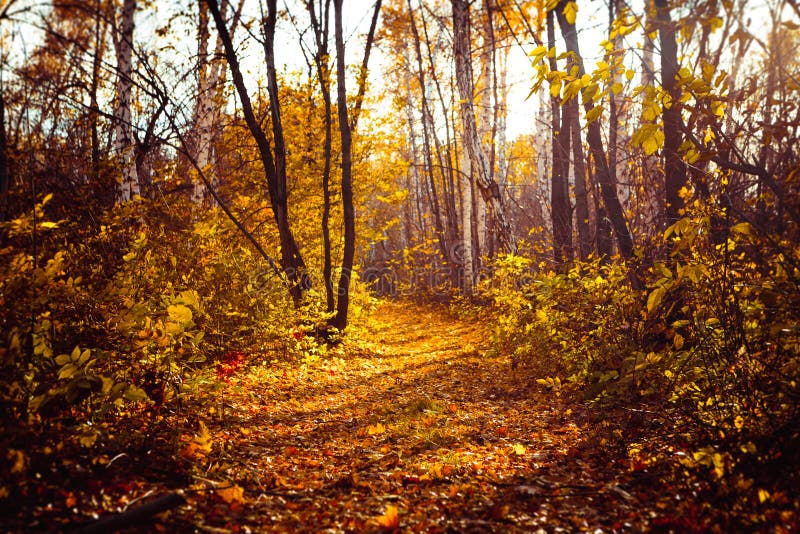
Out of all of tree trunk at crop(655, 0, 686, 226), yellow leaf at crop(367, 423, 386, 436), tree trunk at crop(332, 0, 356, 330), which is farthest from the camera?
tree trunk at crop(332, 0, 356, 330)

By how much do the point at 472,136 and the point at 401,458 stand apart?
25.2ft

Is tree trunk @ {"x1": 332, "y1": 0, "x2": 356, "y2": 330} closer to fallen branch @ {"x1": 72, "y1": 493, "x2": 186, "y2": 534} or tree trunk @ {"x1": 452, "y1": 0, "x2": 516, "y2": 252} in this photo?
tree trunk @ {"x1": 452, "y1": 0, "x2": 516, "y2": 252}

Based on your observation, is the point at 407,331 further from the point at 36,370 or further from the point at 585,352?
the point at 36,370

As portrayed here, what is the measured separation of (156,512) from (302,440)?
6.44ft

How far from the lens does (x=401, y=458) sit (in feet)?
13.0

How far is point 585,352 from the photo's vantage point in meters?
5.69

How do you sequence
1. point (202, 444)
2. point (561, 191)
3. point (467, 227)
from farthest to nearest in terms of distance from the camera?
point (467, 227), point (561, 191), point (202, 444)

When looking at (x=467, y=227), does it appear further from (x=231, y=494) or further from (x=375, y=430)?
(x=231, y=494)

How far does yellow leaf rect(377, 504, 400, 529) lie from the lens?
8.98ft

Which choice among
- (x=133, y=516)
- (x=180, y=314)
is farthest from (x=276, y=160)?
(x=133, y=516)

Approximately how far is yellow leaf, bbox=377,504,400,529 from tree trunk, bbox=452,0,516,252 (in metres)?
7.69

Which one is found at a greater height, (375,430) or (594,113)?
(594,113)

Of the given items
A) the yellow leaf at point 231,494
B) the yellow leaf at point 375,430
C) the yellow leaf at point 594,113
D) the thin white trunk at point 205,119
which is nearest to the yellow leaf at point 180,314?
the yellow leaf at point 231,494

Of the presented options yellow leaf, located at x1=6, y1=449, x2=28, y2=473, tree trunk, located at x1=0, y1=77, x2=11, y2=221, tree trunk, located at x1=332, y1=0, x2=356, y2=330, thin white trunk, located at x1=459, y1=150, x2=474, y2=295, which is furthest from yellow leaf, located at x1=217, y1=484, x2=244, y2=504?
thin white trunk, located at x1=459, y1=150, x2=474, y2=295
